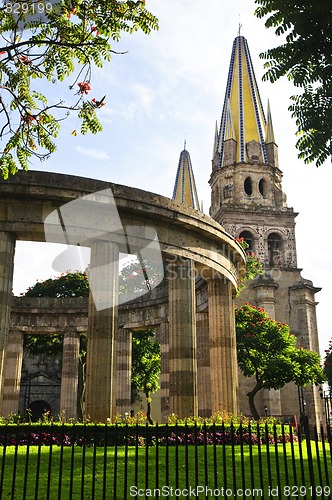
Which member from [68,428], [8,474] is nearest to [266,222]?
[68,428]

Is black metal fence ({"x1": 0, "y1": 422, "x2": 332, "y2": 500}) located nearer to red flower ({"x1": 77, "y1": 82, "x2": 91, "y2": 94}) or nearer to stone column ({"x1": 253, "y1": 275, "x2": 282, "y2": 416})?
red flower ({"x1": 77, "y1": 82, "x2": 91, "y2": 94})

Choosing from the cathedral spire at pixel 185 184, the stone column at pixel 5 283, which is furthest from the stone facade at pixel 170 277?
the cathedral spire at pixel 185 184

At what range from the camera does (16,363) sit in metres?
31.2

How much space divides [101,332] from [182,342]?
352 centimetres

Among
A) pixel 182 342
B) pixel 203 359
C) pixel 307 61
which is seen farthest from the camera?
pixel 203 359

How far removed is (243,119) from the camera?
5972 cm

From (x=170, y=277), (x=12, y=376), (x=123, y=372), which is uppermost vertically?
(x=170, y=277)

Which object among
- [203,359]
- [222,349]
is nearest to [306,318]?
[203,359]

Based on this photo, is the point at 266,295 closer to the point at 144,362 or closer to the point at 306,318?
the point at 306,318

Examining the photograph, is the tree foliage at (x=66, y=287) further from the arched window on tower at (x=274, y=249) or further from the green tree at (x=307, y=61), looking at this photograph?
the green tree at (x=307, y=61)

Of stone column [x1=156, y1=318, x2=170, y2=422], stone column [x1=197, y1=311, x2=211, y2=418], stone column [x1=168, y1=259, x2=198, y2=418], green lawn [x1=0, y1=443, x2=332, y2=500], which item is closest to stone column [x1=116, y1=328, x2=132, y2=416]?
stone column [x1=156, y1=318, x2=170, y2=422]

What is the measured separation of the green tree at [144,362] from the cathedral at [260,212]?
8.27 metres

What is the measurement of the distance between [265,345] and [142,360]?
11338 millimetres

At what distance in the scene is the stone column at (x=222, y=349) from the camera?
70.8ft
